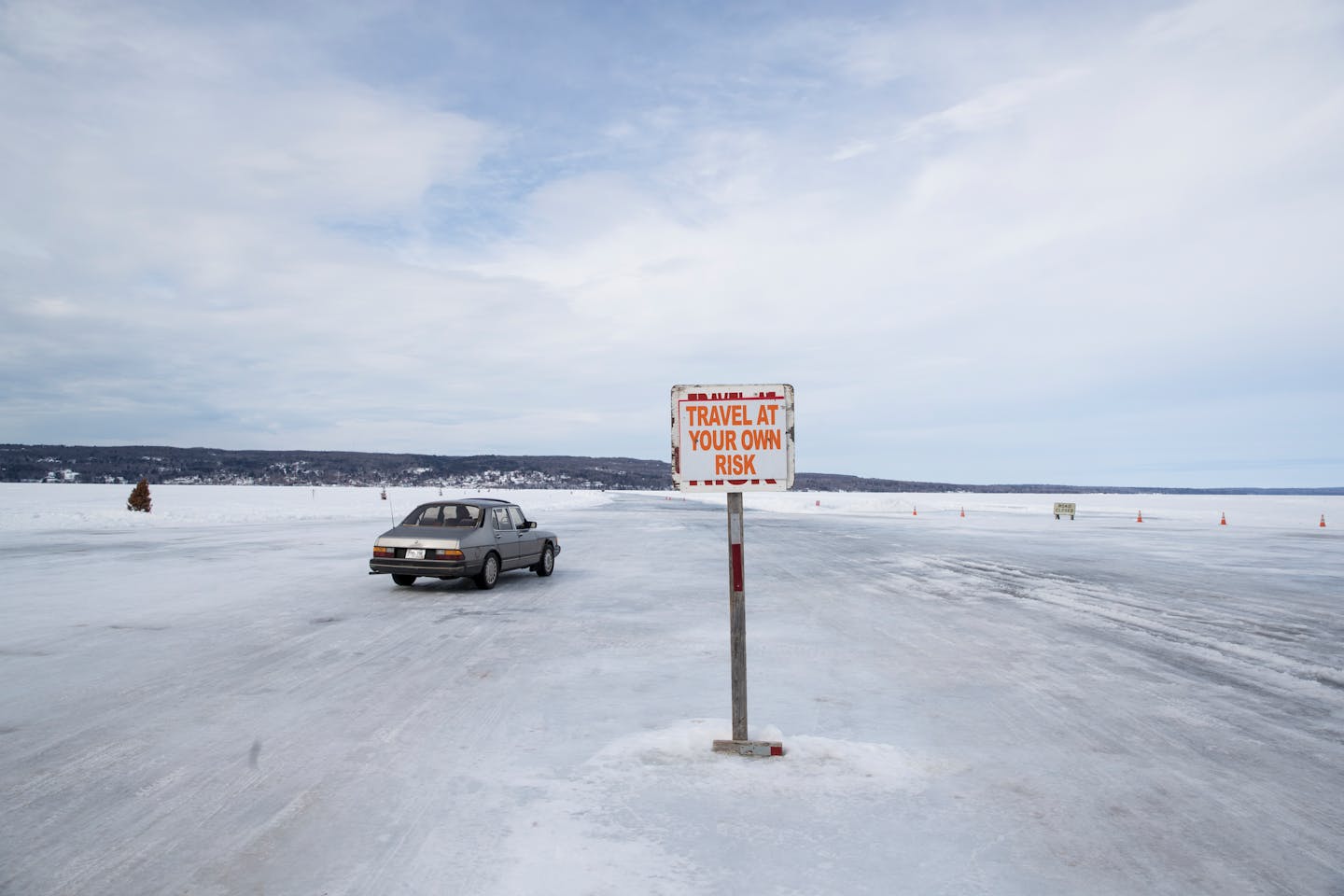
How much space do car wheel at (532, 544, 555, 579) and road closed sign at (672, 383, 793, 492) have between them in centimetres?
1122

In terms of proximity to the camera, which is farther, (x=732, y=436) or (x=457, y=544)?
(x=457, y=544)

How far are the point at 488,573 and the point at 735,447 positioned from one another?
31.9 feet

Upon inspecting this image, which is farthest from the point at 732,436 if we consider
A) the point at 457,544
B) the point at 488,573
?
the point at 488,573

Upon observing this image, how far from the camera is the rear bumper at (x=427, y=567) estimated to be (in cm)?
1352

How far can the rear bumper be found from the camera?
13523 millimetres

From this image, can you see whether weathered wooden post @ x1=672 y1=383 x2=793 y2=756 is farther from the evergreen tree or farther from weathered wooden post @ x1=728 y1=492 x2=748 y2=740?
the evergreen tree

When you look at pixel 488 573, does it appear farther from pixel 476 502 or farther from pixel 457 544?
pixel 476 502

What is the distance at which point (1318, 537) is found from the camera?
29.3 metres

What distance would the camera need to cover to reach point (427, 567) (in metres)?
13.5

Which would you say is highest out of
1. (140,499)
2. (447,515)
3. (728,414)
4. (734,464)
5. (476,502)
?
(728,414)

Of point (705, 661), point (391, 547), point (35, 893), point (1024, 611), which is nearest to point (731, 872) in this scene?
point (35, 893)

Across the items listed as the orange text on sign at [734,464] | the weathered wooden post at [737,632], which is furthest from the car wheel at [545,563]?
the orange text on sign at [734,464]

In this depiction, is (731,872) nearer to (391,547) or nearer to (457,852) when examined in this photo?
(457,852)

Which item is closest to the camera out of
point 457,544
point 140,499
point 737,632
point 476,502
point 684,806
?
point 684,806
